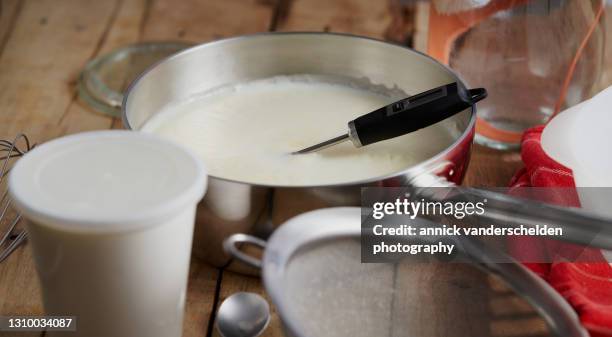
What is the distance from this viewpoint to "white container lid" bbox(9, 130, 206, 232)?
0.46 m

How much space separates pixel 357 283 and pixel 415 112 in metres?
0.17

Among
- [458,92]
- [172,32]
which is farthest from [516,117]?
[172,32]

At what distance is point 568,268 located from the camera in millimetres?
632

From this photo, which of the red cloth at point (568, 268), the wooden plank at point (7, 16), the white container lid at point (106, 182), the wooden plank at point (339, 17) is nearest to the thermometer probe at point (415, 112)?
the red cloth at point (568, 268)

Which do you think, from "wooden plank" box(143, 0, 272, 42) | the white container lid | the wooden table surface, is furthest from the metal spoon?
"wooden plank" box(143, 0, 272, 42)

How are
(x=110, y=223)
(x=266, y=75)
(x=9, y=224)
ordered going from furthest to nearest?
(x=266, y=75)
(x=9, y=224)
(x=110, y=223)

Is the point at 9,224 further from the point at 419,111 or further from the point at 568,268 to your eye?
the point at 568,268

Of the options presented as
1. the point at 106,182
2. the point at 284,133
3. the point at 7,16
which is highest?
the point at 106,182

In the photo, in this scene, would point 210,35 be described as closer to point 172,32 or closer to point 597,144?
point 172,32

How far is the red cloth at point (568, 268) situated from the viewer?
1.93 ft

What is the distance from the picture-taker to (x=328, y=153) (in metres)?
0.73

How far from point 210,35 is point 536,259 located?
630 mm

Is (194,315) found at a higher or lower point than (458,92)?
lower

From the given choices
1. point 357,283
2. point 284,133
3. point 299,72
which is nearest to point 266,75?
point 299,72
